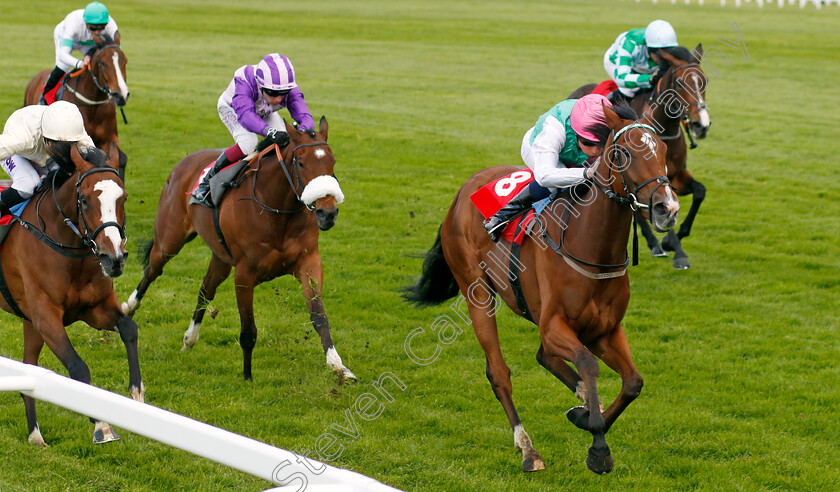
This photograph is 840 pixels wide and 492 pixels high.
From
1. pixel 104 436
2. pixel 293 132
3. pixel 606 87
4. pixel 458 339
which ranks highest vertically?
pixel 293 132

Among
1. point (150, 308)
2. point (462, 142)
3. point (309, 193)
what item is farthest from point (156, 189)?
point (309, 193)

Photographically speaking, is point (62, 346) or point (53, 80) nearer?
point (62, 346)

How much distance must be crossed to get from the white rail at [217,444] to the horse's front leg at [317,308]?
12.1ft

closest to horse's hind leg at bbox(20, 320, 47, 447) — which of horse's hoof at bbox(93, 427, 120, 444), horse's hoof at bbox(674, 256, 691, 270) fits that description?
horse's hoof at bbox(93, 427, 120, 444)

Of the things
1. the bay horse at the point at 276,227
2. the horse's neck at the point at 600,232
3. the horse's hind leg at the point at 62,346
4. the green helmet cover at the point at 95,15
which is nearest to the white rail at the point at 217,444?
the horse's hind leg at the point at 62,346

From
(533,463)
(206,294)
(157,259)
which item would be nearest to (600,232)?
(533,463)

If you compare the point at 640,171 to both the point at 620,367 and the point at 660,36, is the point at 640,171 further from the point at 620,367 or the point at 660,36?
the point at 660,36

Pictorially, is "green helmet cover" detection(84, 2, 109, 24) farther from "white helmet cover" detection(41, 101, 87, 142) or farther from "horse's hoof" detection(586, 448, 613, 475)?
"horse's hoof" detection(586, 448, 613, 475)

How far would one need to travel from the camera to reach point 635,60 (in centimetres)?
875

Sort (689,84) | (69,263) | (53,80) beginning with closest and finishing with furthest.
Answer: 1. (69,263)
2. (689,84)
3. (53,80)

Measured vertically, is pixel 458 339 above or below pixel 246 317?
below

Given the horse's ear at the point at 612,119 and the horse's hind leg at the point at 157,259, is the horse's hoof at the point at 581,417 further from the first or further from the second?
the horse's hind leg at the point at 157,259

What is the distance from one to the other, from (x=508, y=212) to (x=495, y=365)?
93 centimetres

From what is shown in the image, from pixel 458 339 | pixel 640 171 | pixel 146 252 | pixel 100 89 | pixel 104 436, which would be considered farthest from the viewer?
pixel 100 89
